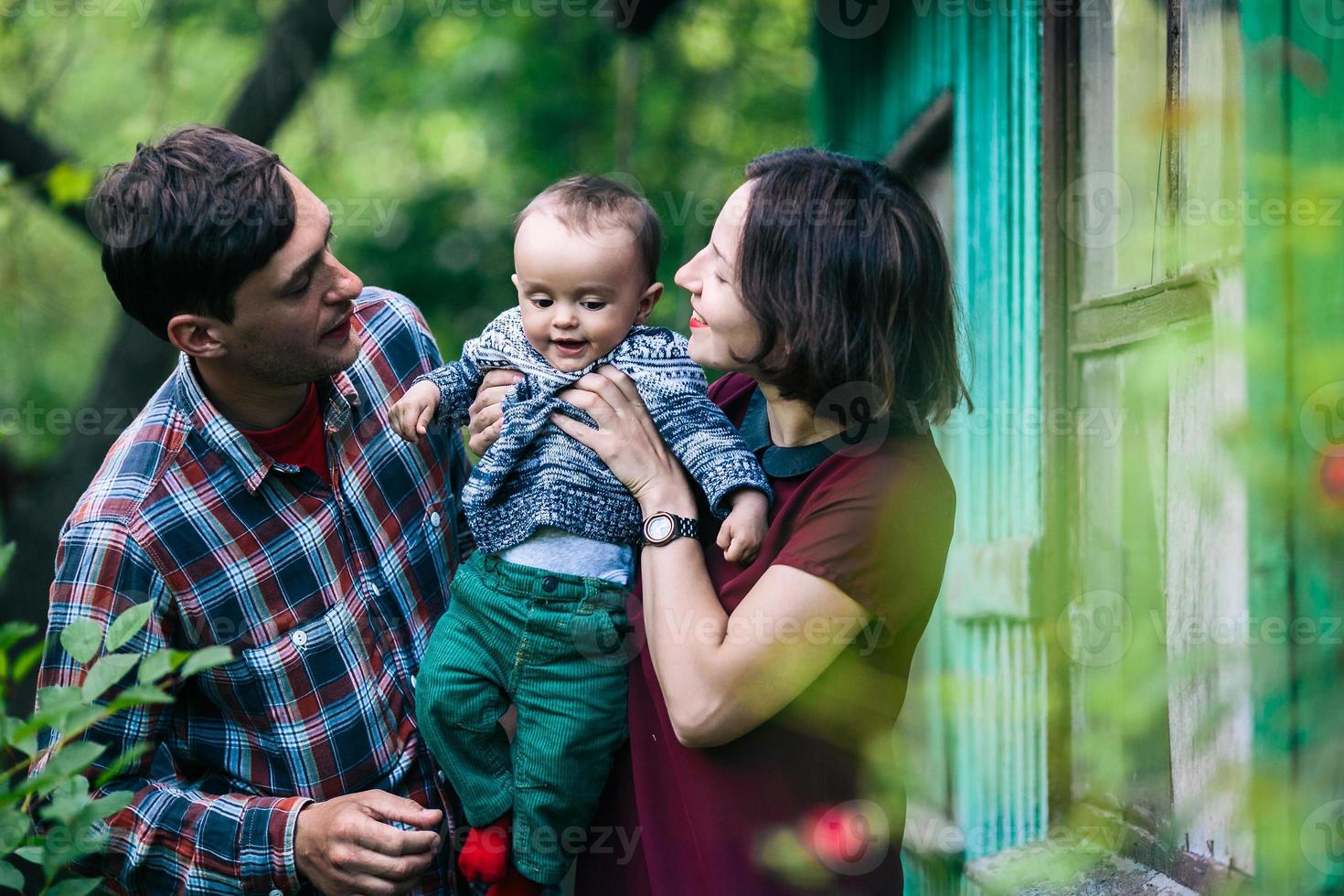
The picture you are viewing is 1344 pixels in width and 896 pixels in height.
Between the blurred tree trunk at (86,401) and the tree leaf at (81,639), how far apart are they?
371 centimetres

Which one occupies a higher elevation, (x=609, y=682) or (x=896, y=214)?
(x=896, y=214)

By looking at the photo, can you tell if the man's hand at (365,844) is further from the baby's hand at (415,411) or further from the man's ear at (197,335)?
the man's ear at (197,335)

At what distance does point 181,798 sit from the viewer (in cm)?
216

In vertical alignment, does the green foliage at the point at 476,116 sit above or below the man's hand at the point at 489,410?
above

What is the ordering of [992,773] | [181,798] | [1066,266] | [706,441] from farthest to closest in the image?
[992,773], [1066,266], [181,798], [706,441]

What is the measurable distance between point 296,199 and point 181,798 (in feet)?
3.56

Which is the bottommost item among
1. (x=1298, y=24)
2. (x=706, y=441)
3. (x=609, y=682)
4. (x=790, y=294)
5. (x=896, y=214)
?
(x=609, y=682)

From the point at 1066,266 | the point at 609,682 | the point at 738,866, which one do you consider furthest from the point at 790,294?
the point at 1066,266

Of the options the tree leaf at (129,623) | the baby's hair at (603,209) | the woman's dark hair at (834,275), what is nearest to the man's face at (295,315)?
the baby's hair at (603,209)

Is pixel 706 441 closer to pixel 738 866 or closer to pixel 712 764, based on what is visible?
pixel 712 764

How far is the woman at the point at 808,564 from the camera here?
1.78 metres

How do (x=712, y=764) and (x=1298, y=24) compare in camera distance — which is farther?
(x=712, y=764)

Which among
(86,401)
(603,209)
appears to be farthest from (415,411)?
(86,401)

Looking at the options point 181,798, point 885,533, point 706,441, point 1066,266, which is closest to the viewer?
point 885,533
